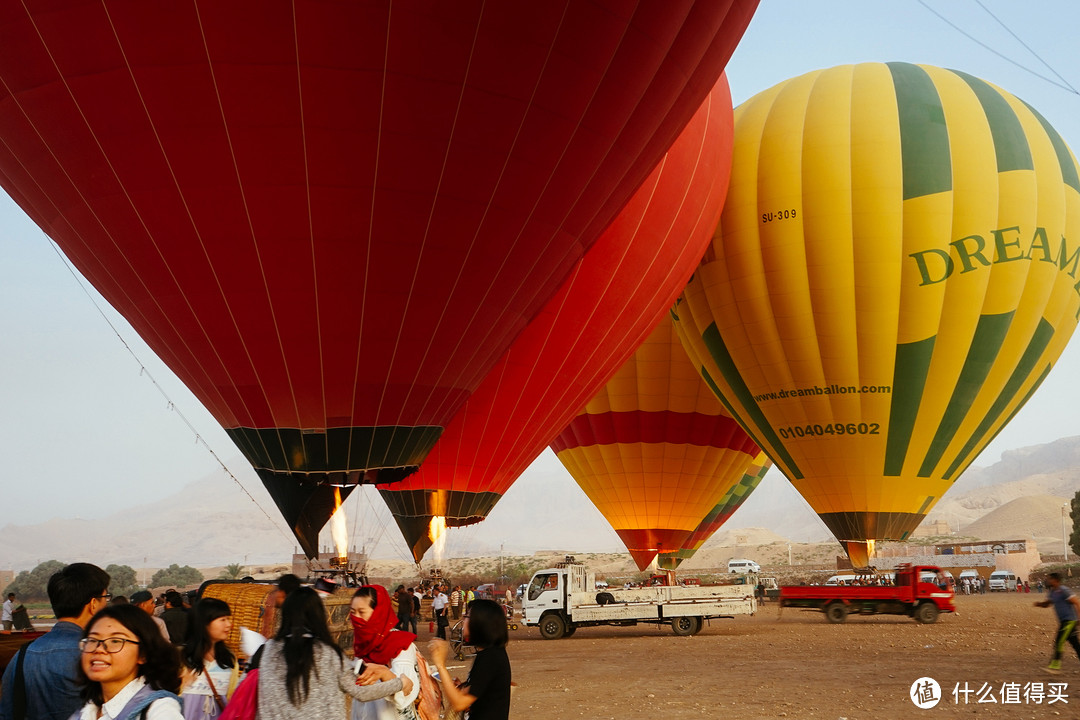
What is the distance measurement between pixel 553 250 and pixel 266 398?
3.75 metres

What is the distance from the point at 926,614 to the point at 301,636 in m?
18.8

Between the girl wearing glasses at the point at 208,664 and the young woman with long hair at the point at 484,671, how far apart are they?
2.77 ft

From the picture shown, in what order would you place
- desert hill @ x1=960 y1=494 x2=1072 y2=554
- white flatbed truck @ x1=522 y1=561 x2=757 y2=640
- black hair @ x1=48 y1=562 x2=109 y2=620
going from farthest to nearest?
desert hill @ x1=960 y1=494 x2=1072 y2=554
white flatbed truck @ x1=522 y1=561 x2=757 y2=640
black hair @ x1=48 y1=562 x2=109 y2=620

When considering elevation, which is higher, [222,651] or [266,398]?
[266,398]

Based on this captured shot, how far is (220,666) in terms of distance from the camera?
406 centimetres

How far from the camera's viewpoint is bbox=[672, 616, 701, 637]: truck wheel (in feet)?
60.3

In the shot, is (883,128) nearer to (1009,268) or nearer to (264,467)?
(1009,268)

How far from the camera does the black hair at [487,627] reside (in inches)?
157

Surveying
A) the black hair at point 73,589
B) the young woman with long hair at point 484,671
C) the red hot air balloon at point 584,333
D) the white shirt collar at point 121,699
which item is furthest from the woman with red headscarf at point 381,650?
the red hot air balloon at point 584,333

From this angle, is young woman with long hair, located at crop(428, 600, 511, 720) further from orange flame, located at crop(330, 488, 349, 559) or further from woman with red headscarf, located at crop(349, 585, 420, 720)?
orange flame, located at crop(330, 488, 349, 559)

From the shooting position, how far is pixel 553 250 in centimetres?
1169

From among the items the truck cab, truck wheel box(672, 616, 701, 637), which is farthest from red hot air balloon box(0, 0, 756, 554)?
truck wheel box(672, 616, 701, 637)

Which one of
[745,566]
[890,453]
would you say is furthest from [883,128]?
[745,566]

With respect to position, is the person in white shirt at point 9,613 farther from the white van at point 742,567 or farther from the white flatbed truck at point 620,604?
the white van at point 742,567
